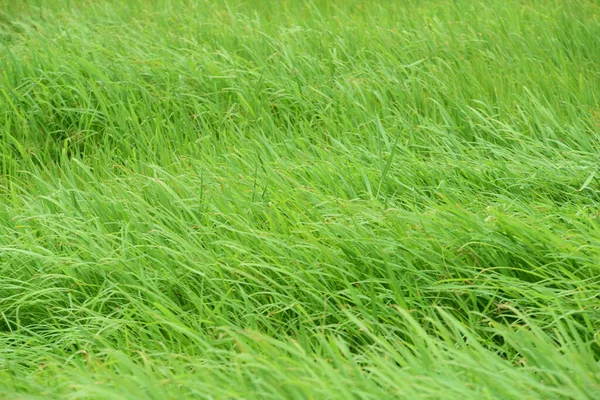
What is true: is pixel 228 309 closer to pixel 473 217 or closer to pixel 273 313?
pixel 273 313

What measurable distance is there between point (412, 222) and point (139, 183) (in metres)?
1.23

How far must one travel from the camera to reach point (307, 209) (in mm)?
2816

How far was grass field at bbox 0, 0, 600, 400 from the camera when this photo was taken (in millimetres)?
2045

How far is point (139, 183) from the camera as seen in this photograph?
326 cm

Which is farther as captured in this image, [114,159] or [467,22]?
[467,22]

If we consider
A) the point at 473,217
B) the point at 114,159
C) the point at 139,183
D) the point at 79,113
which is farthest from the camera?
the point at 79,113

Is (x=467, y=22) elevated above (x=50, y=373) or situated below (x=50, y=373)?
above

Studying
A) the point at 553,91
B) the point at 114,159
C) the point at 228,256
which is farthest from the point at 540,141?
the point at 114,159

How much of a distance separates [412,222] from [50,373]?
48.7 inches

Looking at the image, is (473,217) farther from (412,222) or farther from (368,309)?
(368,309)

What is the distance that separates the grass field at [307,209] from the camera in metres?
2.04

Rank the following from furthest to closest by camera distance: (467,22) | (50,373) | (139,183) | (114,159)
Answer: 1. (467,22)
2. (114,159)
3. (139,183)
4. (50,373)

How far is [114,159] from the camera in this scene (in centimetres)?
384

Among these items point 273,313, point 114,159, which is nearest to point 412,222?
point 273,313
